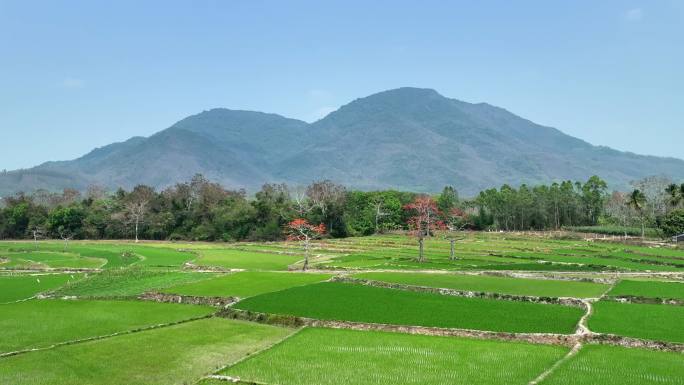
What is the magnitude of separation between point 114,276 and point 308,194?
61947 millimetres

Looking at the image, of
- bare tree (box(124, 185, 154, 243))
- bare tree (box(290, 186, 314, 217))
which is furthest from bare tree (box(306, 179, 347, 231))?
bare tree (box(124, 185, 154, 243))

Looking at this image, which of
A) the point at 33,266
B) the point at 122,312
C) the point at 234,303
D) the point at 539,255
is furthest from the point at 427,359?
the point at 33,266

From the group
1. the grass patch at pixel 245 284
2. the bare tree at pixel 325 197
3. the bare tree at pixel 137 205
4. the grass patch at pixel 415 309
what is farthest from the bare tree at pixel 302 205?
the grass patch at pixel 415 309

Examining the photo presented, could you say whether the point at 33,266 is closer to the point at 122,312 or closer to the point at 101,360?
the point at 122,312

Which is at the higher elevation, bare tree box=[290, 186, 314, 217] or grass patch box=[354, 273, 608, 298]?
bare tree box=[290, 186, 314, 217]

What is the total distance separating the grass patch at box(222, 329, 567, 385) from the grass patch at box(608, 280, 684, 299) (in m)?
12.2

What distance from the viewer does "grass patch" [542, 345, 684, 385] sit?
16391mm

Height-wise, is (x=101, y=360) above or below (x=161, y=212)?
below

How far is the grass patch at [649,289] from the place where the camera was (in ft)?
96.6

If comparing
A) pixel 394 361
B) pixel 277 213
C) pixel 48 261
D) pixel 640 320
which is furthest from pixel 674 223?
pixel 48 261

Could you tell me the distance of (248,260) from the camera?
5569 cm

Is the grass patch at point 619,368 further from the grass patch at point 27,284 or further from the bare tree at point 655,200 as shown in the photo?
the bare tree at point 655,200

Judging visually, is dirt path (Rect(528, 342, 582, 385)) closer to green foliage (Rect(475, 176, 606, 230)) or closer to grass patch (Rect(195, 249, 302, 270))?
grass patch (Rect(195, 249, 302, 270))

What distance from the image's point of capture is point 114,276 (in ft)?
134
